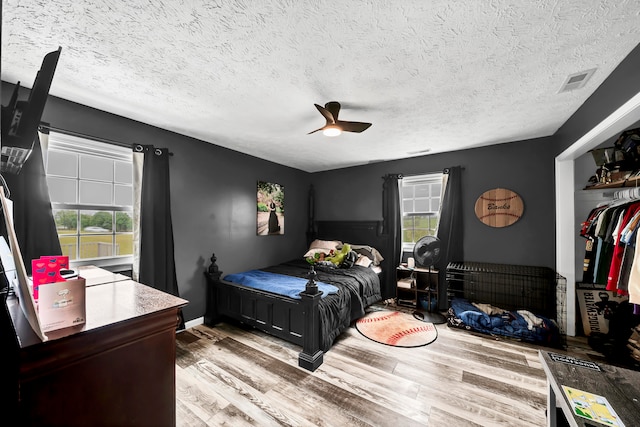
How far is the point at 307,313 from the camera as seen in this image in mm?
2559

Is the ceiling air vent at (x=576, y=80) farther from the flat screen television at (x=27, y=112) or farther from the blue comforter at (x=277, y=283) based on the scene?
the flat screen television at (x=27, y=112)

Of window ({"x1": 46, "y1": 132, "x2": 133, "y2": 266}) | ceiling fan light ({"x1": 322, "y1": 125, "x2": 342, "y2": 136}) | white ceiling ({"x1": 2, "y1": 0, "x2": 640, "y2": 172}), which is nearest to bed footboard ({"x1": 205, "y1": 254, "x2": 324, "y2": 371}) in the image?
window ({"x1": 46, "y1": 132, "x2": 133, "y2": 266})

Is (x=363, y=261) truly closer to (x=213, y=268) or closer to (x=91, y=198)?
(x=213, y=268)

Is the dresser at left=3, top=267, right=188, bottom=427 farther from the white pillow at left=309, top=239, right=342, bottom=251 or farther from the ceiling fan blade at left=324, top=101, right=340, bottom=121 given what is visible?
the white pillow at left=309, top=239, right=342, bottom=251

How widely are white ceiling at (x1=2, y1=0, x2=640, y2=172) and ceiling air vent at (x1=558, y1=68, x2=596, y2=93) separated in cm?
5

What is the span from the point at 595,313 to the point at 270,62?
410cm

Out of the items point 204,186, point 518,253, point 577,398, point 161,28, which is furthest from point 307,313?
point 518,253

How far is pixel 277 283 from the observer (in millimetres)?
3141

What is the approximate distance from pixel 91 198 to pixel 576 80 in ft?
14.2

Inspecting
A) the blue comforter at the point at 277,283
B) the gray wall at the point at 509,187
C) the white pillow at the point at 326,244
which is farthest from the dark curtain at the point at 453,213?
the blue comforter at the point at 277,283

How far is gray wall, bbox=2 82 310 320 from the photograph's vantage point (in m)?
2.63

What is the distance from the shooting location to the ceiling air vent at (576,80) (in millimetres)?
1970

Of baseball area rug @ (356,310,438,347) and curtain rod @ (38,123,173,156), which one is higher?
curtain rod @ (38,123,173,156)

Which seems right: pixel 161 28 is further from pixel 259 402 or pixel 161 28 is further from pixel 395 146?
pixel 395 146
